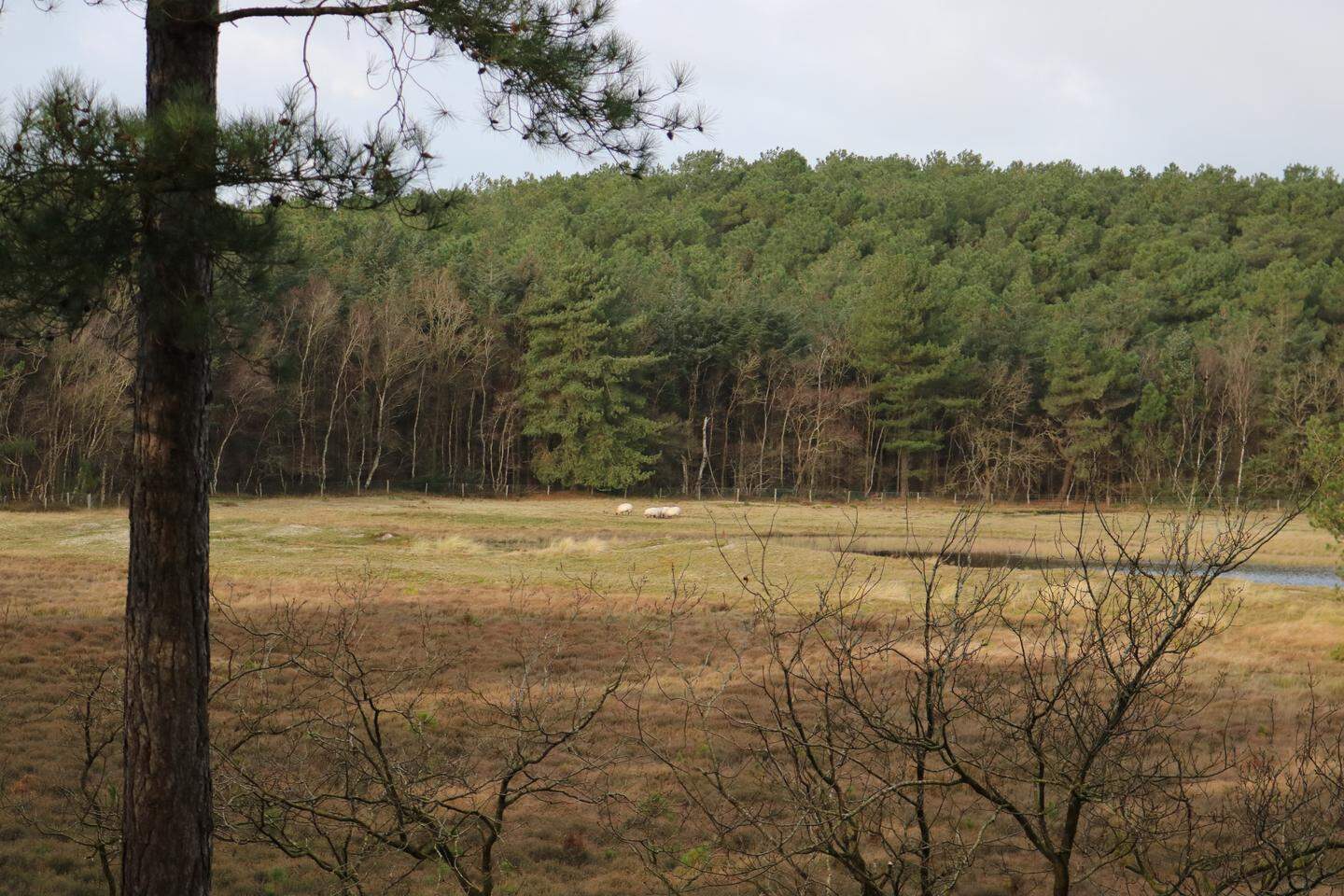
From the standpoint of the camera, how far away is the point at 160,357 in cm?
521

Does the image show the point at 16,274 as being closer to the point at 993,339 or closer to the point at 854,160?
the point at 993,339

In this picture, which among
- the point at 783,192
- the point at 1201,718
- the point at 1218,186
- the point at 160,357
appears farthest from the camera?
the point at 783,192

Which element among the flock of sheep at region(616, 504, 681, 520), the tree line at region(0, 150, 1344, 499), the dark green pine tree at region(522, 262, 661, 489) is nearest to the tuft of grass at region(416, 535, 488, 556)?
the flock of sheep at region(616, 504, 681, 520)

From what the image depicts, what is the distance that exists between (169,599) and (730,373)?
57.2 meters

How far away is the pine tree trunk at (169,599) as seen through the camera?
509 centimetres

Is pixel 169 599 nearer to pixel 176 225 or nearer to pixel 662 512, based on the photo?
pixel 176 225

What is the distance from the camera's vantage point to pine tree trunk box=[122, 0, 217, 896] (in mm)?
5090

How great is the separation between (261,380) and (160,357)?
42.7 m

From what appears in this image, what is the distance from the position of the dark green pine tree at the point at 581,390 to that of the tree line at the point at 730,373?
0.49 feet

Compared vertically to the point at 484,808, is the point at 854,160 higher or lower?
higher

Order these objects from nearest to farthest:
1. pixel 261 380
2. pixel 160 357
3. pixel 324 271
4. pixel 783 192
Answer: pixel 160 357 → pixel 261 380 → pixel 324 271 → pixel 783 192

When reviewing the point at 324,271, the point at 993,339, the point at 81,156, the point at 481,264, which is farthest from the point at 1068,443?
the point at 81,156

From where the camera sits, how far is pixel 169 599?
16.9 feet

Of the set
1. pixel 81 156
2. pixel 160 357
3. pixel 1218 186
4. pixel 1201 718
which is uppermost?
pixel 1218 186
